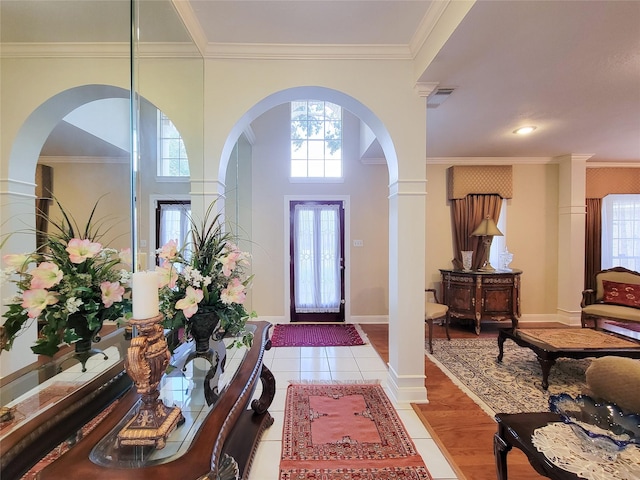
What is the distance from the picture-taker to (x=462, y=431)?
2090 mm

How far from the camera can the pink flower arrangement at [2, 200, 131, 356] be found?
90 cm

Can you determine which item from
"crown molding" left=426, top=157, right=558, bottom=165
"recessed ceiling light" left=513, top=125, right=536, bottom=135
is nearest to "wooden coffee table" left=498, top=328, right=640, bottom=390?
"recessed ceiling light" left=513, top=125, right=536, bottom=135

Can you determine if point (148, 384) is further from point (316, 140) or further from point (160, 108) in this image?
point (316, 140)

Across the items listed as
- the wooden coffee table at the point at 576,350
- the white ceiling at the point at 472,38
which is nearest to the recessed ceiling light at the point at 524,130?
the white ceiling at the point at 472,38

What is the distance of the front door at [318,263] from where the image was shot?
477 cm

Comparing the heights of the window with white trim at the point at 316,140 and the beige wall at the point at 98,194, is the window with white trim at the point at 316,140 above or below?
above

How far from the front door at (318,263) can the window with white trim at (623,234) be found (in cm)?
461

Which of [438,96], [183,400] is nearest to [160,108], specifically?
[183,400]

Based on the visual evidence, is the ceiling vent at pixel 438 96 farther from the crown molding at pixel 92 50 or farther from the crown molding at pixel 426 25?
the crown molding at pixel 92 50

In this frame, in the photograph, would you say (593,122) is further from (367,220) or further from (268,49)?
(268,49)

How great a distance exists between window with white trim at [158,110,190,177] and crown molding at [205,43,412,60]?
718 millimetres

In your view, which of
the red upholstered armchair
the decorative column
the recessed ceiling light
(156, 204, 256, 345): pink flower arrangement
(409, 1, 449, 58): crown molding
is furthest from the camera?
the decorative column

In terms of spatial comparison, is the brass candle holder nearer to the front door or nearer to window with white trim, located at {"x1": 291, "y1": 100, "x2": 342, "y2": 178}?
the front door

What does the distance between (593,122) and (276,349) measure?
15.1ft
